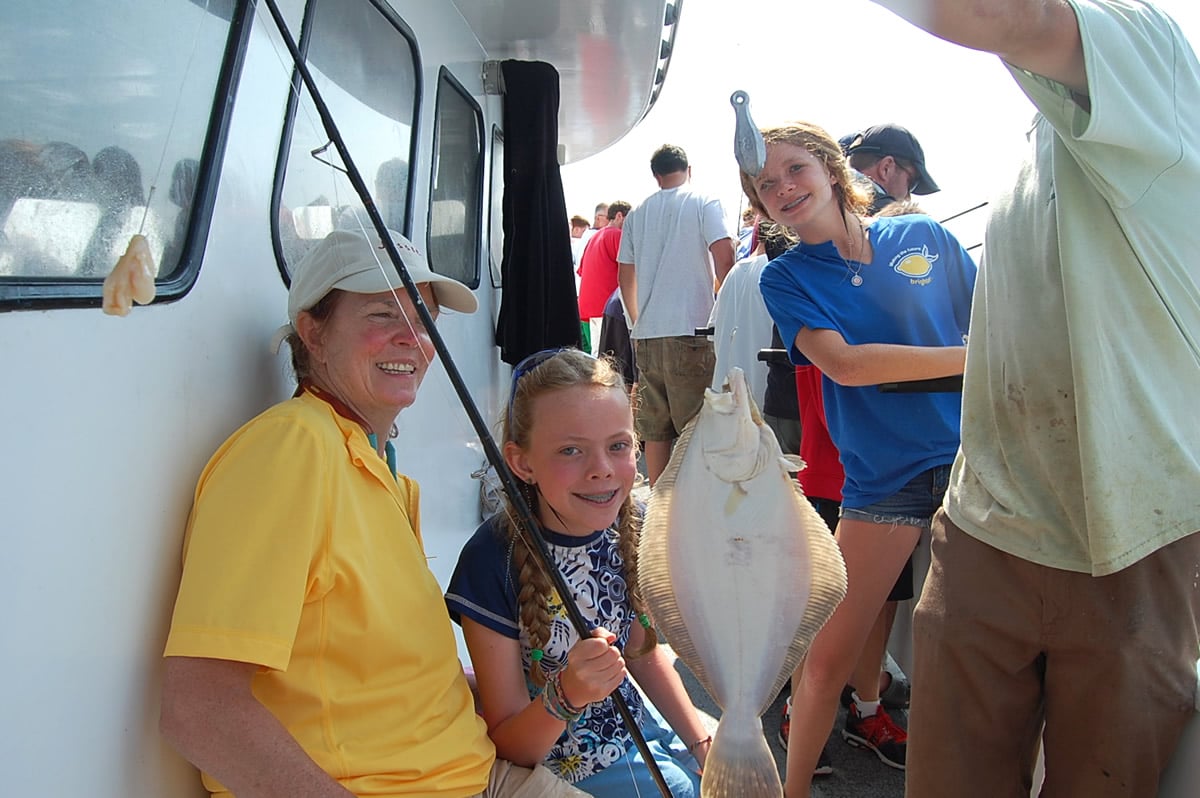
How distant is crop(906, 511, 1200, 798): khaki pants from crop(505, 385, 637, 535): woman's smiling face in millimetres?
786

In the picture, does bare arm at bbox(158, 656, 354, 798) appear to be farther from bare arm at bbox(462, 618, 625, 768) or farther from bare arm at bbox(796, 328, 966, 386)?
bare arm at bbox(796, 328, 966, 386)

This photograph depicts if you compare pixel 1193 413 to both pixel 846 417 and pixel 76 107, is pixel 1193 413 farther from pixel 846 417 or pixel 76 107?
pixel 76 107

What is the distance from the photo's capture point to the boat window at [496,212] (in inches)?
175

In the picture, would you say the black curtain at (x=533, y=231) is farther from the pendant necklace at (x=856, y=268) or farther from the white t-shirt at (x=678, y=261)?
the pendant necklace at (x=856, y=268)

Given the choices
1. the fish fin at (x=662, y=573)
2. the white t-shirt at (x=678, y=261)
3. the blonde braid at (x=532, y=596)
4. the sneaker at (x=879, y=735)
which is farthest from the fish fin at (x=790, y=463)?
the white t-shirt at (x=678, y=261)

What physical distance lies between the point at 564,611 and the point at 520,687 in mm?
196

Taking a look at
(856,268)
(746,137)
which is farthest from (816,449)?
(746,137)

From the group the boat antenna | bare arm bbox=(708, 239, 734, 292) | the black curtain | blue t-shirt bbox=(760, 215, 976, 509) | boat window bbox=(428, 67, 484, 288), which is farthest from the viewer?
bare arm bbox=(708, 239, 734, 292)

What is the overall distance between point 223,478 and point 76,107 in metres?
0.63

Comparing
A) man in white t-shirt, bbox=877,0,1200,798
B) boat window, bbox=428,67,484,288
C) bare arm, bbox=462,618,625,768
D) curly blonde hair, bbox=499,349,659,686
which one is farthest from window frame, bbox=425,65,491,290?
man in white t-shirt, bbox=877,0,1200,798

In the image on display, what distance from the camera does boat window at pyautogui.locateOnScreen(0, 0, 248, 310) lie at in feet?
3.70

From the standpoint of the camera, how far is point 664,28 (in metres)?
4.43

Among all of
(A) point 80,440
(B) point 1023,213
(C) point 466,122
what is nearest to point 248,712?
(A) point 80,440

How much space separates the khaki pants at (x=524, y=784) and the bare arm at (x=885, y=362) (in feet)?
4.30
